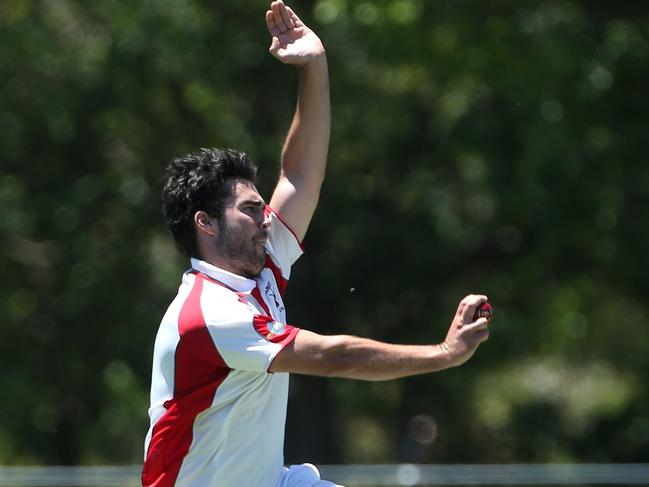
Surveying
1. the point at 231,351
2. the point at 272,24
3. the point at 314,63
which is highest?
the point at 272,24

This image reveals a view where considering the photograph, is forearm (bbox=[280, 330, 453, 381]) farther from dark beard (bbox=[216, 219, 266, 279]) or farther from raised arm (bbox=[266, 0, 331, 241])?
raised arm (bbox=[266, 0, 331, 241])

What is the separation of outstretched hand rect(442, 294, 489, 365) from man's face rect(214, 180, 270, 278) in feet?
2.56

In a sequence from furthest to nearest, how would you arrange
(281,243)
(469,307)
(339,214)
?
1. (339,214)
2. (281,243)
3. (469,307)

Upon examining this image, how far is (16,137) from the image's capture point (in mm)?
15078

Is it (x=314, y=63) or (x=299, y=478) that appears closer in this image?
(x=299, y=478)

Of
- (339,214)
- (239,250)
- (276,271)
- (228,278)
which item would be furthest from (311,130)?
(339,214)

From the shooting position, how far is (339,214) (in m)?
14.6

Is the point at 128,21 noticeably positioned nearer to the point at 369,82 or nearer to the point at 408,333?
the point at 369,82

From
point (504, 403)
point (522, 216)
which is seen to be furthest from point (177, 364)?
point (504, 403)

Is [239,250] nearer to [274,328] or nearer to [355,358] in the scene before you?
[274,328]

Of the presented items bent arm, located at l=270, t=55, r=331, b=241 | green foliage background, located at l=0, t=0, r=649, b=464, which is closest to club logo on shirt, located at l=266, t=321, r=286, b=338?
bent arm, located at l=270, t=55, r=331, b=241

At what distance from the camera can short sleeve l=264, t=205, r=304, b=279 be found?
16.2ft

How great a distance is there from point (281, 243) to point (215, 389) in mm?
828

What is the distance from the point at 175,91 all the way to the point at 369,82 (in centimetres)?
215
